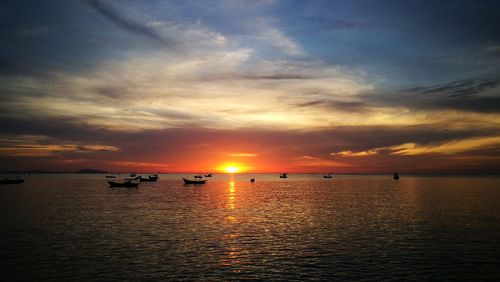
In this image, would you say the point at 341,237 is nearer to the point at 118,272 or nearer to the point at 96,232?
the point at 118,272

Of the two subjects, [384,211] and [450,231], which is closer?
[450,231]

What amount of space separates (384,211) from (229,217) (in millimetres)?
24683

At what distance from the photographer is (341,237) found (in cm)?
3425

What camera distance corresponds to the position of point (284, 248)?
2955cm

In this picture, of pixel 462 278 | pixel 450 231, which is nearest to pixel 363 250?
pixel 462 278

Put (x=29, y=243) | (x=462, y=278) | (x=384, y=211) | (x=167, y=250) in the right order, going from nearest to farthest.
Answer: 1. (x=462, y=278)
2. (x=167, y=250)
3. (x=29, y=243)
4. (x=384, y=211)

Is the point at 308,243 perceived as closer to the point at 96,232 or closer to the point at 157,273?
the point at 157,273

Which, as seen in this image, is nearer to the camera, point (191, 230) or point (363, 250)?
point (363, 250)

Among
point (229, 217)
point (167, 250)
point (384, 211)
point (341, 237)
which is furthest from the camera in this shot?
point (384, 211)

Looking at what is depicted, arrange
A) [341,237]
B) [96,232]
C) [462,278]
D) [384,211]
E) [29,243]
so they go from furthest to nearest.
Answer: [384,211], [96,232], [341,237], [29,243], [462,278]

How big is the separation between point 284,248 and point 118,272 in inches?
522

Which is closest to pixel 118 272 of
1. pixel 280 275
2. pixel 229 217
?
pixel 280 275

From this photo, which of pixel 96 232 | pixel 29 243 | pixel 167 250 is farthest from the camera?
pixel 96 232

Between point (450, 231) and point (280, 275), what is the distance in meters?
24.9
